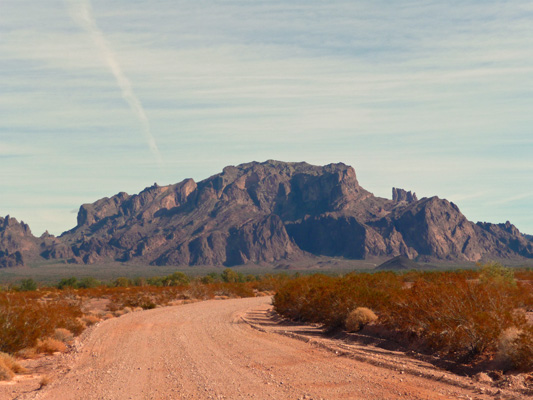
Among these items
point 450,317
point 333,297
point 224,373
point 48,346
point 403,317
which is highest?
point 333,297

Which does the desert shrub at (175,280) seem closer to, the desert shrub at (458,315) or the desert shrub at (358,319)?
the desert shrub at (358,319)

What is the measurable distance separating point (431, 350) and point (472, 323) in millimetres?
2403

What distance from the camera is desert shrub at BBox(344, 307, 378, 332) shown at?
2311 cm

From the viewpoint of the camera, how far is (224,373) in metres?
16.2

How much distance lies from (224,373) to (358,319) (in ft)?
28.6

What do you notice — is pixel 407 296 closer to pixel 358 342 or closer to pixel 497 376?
pixel 358 342

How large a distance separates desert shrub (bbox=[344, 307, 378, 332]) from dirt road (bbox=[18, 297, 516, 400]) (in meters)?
2.59

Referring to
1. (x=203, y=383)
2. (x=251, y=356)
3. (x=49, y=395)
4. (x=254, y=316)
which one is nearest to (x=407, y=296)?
(x=251, y=356)

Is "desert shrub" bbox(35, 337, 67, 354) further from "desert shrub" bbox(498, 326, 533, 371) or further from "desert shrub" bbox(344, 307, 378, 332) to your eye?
"desert shrub" bbox(498, 326, 533, 371)

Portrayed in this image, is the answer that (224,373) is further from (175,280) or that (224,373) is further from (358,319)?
(175,280)

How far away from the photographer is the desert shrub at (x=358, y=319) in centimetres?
2311

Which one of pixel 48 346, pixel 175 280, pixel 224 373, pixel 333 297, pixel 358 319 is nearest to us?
pixel 224 373

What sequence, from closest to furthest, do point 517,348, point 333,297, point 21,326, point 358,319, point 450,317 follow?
point 517,348 → point 450,317 → point 21,326 → point 358,319 → point 333,297

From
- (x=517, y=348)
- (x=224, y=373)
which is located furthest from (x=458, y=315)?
(x=224, y=373)
